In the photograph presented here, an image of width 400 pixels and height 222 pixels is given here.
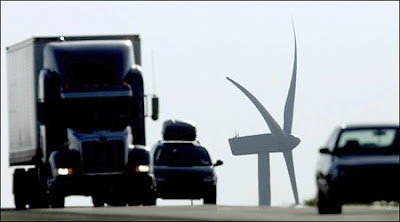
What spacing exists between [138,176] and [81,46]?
3356 mm

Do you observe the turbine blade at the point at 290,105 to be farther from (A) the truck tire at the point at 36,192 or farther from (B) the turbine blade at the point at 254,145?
(A) the truck tire at the point at 36,192

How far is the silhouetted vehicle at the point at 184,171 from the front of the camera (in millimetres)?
44281

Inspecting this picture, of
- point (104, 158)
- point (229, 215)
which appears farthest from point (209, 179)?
point (229, 215)

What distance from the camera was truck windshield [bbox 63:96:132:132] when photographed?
40.7 m

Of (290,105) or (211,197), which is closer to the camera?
(211,197)

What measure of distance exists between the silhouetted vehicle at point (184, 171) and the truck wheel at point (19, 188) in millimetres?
3436

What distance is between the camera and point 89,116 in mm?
40906

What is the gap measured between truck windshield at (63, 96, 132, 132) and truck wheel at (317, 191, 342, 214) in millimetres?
11347

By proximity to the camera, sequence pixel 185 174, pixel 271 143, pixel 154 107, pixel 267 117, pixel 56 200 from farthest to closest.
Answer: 1. pixel 271 143
2. pixel 267 117
3. pixel 185 174
4. pixel 56 200
5. pixel 154 107

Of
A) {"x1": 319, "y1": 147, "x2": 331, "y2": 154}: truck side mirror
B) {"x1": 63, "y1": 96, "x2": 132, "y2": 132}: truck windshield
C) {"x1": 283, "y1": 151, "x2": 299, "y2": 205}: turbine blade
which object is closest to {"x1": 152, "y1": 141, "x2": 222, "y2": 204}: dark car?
{"x1": 63, "y1": 96, "x2": 132, "y2": 132}: truck windshield

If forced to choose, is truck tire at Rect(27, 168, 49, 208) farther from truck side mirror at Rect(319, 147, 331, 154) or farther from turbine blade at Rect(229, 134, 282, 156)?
turbine blade at Rect(229, 134, 282, 156)

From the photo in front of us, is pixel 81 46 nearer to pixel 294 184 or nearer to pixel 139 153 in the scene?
pixel 139 153

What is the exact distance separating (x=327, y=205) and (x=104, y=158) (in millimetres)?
12056

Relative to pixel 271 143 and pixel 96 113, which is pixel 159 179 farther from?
pixel 271 143
